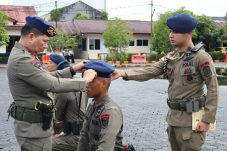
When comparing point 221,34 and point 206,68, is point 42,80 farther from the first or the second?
point 221,34

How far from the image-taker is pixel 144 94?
1451cm

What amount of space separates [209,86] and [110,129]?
1150 mm

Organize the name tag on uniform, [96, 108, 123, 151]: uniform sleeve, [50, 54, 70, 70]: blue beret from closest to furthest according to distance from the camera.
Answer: [96, 108, 123, 151]: uniform sleeve
the name tag on uniform
[50, 54, 70, 70]: blue beret

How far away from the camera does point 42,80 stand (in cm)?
338

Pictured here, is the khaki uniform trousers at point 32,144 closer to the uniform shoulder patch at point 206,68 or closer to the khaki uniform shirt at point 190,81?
the khaki uniform shirt at point 190,81

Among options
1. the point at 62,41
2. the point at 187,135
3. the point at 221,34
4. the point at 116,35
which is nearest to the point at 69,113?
the point at 187,135

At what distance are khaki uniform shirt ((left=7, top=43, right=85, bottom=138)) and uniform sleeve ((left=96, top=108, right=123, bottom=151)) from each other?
329 mm

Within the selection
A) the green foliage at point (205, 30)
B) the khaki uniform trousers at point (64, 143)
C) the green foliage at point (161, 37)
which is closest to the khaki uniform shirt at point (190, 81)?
the khaki uniform trousers at point (64, 143)

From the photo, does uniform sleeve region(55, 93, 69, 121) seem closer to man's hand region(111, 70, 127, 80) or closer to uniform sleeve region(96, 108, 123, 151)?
man's hand region(111, 70, 127, 80)

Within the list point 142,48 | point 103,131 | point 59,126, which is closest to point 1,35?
point 142,48

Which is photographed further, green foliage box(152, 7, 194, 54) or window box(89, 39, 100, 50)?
window box(89, 39, 100, 50)

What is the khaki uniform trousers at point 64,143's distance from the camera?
4.71 metres

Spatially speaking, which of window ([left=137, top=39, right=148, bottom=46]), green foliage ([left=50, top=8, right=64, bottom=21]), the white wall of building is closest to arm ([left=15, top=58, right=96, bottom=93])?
the white wall of building

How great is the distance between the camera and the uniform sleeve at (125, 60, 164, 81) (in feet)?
14.5
